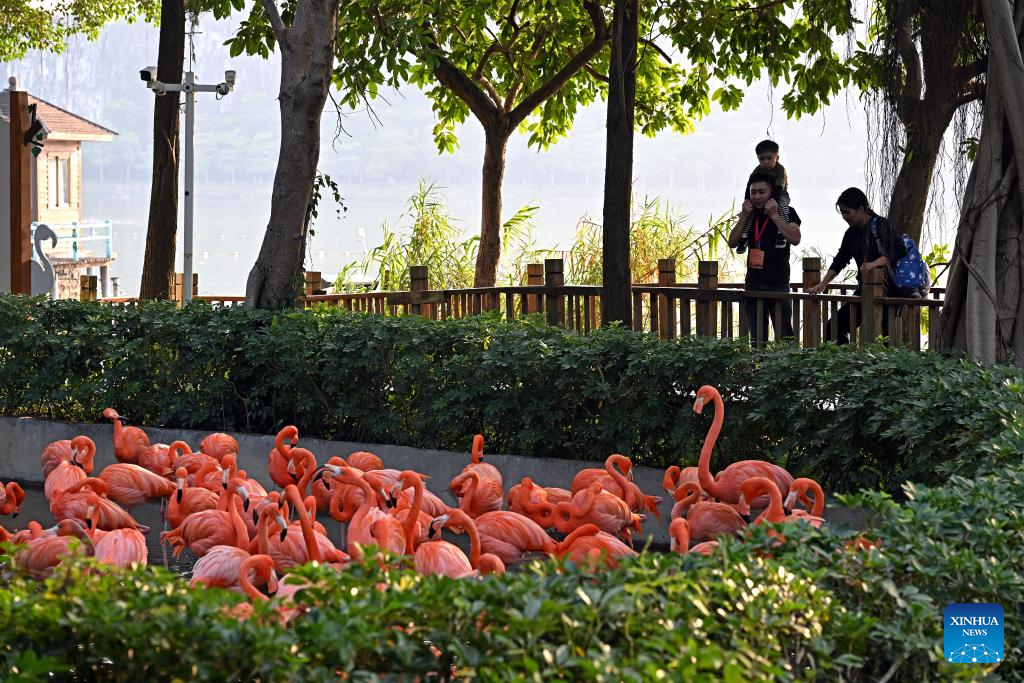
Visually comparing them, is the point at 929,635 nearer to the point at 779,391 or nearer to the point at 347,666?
the point at 347,666

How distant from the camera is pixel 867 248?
33.2 feet

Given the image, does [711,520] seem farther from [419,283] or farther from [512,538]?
[419,283]

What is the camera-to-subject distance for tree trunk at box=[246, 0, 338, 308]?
10680 millimetres

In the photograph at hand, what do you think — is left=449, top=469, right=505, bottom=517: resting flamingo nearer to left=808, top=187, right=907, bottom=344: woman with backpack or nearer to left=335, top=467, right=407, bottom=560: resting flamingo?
left=335, top=467, right=407, bottom=560: resting flamingo

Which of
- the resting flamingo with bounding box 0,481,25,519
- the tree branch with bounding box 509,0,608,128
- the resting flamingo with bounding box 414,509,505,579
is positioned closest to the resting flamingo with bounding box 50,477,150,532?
the resting flamingo with bounding box 0,481,25,519

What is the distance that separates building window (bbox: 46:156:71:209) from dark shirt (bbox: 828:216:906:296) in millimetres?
37600

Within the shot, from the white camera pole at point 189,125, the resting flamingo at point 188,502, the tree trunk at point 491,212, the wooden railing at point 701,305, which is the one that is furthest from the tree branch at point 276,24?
the tree trunk at point 491,212

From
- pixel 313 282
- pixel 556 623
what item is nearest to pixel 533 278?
pixel 313 282

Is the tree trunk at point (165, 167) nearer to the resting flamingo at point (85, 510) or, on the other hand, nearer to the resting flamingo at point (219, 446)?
the resting flamingo at point (219, 446)

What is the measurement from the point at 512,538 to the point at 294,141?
17.9ft

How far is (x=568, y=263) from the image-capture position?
64.8 feet

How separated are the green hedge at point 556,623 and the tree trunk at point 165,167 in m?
10.9

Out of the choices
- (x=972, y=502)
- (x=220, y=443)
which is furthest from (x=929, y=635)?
(x=220, y=443)

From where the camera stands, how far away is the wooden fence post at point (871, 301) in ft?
33.0
